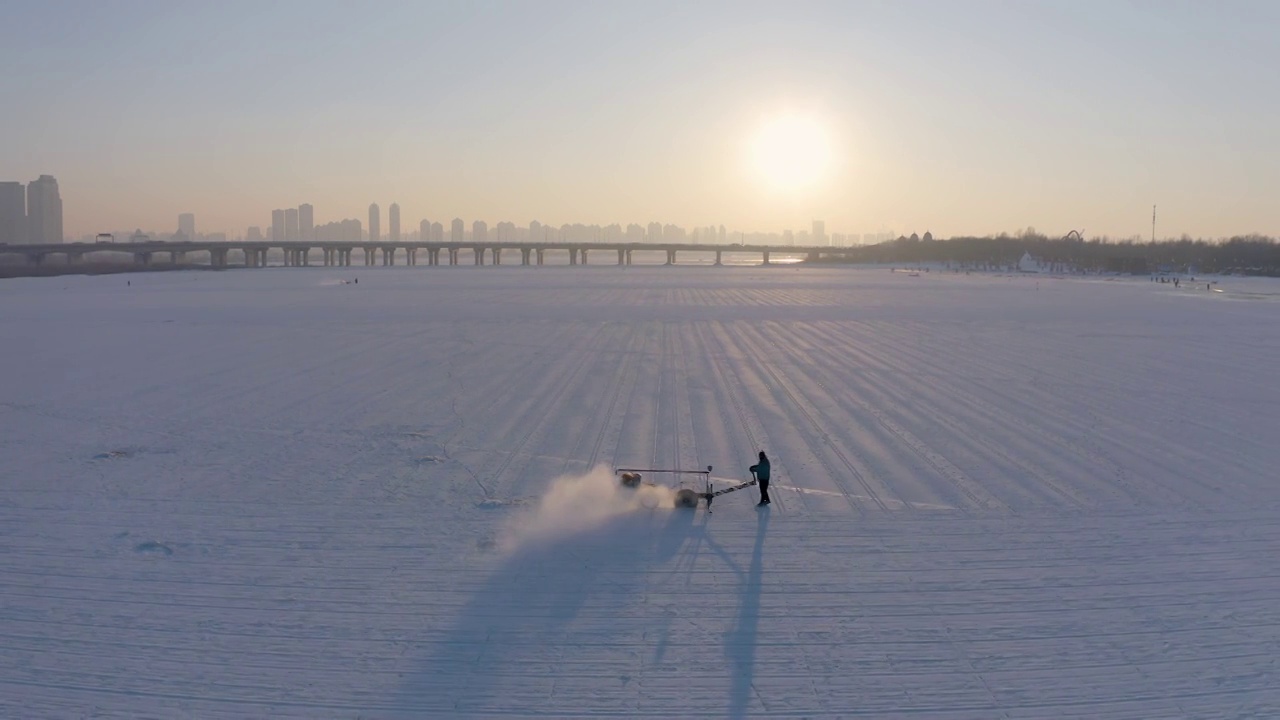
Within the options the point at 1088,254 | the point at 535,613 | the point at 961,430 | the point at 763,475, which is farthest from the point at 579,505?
the point at 1088,254

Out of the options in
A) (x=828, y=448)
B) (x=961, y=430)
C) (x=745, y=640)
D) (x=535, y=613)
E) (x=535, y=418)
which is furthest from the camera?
(x=535, y=418)

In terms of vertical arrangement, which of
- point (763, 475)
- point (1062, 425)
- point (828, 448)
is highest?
point (763, 475)

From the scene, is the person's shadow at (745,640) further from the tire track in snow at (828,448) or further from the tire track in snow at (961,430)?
the tire track in snow at (961,430)

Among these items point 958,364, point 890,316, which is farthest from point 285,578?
point 890,316

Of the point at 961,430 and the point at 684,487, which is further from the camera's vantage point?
the point at 961,430

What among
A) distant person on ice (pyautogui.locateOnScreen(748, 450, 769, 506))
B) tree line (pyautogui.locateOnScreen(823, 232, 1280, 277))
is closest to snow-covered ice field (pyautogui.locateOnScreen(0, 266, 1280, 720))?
distant person on ice (pyautogui.locateOnScreen(748, 450, 769, 506))

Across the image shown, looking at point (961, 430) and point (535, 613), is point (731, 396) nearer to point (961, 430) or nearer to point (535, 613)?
point (961, 430)
